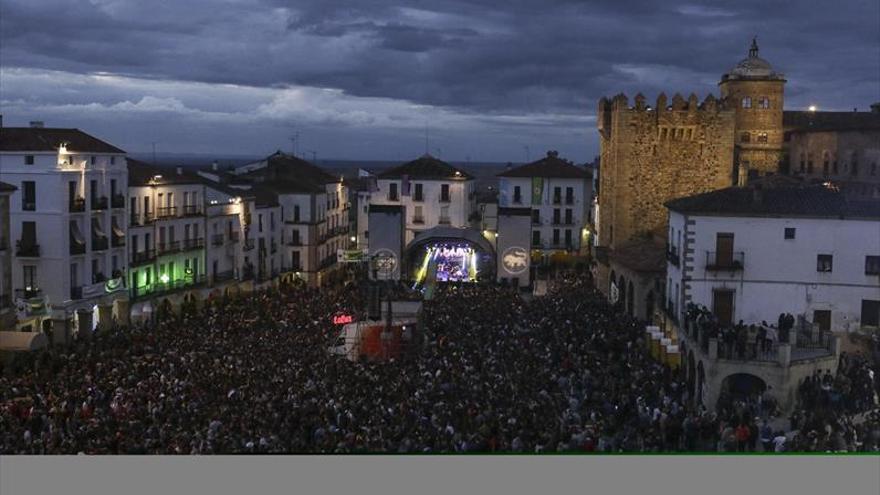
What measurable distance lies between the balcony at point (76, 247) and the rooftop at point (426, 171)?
709 inches

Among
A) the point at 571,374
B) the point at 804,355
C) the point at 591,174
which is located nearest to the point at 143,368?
the point at 571,374

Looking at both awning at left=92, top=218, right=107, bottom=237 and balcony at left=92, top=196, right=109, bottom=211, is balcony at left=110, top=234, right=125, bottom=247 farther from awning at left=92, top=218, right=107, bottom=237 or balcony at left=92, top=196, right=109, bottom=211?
balcony at left=92, top=196, right=109, bottom=211

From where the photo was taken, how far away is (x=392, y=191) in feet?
126

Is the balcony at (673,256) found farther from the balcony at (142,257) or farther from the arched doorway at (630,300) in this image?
the balcony at (142,257)

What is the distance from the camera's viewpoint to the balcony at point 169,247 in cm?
2726

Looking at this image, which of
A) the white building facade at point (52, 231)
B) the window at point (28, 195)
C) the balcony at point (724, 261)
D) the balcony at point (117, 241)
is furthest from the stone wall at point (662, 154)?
the window at point (28, 195)

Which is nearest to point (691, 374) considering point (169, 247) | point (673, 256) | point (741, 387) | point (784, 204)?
point (741, 387)

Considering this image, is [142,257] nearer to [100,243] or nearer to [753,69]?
[100,243]

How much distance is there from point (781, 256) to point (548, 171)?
2281cm

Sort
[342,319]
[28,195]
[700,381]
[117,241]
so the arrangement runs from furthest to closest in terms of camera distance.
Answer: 1. [342,319]
2. [117,241]
3. [28,195]
4. [700,381]

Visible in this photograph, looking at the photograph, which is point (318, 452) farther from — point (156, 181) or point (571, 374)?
point (156, 181)

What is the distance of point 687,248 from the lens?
780 inches

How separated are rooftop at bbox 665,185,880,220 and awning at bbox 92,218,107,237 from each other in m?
10.8

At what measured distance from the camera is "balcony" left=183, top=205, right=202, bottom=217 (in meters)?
29.0
